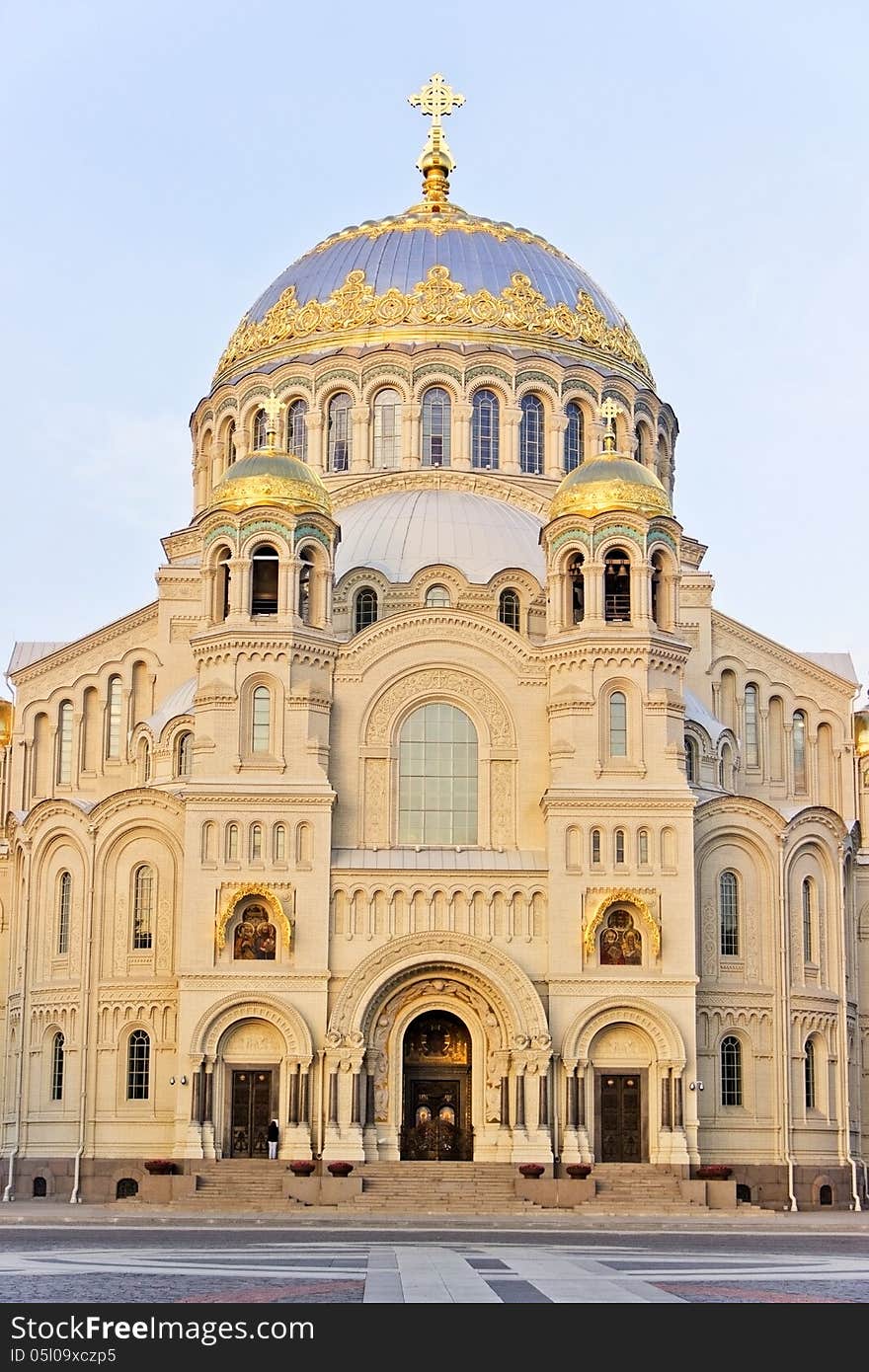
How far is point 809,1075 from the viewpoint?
50.3 metres

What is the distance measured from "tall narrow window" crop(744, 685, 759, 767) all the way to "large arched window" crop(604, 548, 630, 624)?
25.8ft

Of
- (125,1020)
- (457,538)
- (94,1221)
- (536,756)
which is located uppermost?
(457,538)

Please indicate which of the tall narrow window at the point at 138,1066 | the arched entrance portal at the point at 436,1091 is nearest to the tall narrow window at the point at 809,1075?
the arched entrance portal at the point at 436,1091

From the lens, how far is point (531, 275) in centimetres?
6322

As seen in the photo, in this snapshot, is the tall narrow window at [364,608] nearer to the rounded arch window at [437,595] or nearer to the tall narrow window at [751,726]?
the rounded arch window at [437,595]

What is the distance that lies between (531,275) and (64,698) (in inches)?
757

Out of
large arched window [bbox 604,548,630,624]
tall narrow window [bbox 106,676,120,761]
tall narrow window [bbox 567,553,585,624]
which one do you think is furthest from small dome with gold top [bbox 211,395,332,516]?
tall narrow window [bbox 106,676,120,761]

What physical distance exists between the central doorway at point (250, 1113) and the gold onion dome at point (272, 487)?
13.2m

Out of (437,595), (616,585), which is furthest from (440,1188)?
(437,595)

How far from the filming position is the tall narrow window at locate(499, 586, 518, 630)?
53969 mm

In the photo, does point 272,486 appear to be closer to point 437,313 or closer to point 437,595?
point 437,595

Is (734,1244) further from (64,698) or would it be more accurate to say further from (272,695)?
(64,698)

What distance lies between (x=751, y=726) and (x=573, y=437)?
33.7 feet
